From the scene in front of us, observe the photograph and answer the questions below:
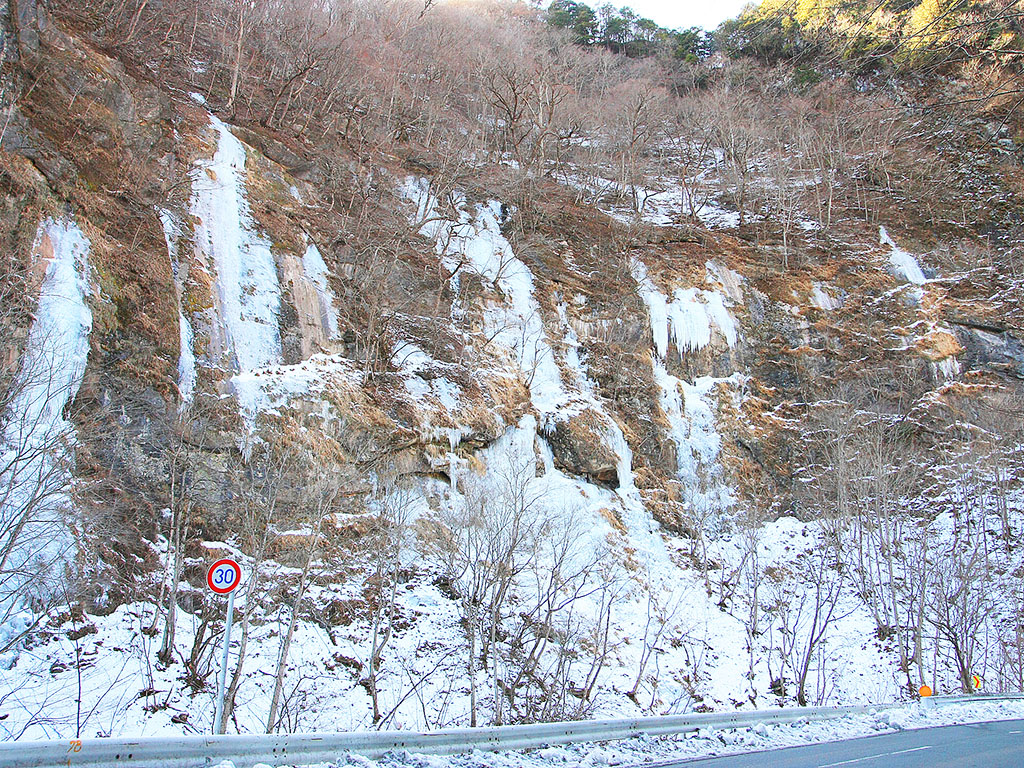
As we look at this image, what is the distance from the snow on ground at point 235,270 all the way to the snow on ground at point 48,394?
136 inches

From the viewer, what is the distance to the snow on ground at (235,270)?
52.7 feet

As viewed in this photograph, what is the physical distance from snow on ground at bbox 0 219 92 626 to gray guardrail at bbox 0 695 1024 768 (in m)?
5.46

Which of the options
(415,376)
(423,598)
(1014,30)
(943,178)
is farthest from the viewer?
(943,178)

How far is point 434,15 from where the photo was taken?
43562 millimetres

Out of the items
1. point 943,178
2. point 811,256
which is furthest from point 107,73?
point 943,178

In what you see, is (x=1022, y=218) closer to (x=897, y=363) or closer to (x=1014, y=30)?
(x=897, y=363)

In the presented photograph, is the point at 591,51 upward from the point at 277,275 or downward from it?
upward

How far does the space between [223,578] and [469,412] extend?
13.2 metres

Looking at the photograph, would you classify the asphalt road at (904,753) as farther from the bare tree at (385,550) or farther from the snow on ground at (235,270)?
the snow on ground at (235,270)

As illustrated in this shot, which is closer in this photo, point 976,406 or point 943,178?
point 976,406

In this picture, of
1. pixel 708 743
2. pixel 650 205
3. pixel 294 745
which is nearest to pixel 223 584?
pixel 294 745

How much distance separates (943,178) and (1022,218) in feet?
15.1

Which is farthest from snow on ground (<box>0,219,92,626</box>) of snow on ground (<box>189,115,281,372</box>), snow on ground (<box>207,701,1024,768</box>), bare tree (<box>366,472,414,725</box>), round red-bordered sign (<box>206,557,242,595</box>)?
snow on ground (<box>207,701,1024,768</box>)

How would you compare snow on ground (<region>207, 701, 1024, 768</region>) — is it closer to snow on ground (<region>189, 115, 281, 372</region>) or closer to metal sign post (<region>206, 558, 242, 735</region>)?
metal sign post (<region>206, 558, 242, 735</region>)
